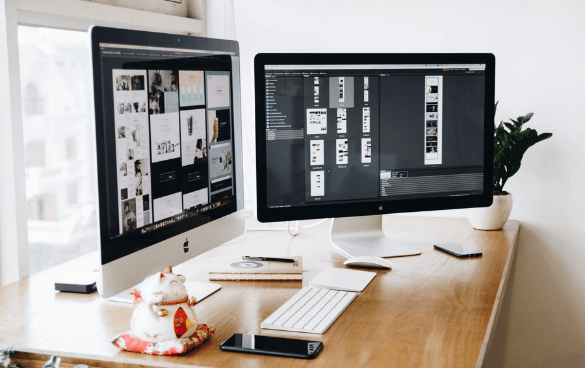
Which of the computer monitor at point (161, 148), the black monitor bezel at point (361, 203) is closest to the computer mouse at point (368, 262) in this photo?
the black monitor bezel at point (361, 203)

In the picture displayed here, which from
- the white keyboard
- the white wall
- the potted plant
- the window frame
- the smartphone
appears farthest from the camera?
the white wall

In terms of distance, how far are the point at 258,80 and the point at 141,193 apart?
0.46 metres

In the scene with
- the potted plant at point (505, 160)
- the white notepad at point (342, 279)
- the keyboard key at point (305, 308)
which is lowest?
the keyboard key at point (305, 308)

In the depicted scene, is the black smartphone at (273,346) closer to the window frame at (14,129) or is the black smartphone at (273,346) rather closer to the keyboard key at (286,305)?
the keyboard key at (286,305)

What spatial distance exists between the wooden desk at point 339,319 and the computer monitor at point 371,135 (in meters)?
0.16

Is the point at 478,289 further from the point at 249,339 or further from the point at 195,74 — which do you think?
the point at 195,74

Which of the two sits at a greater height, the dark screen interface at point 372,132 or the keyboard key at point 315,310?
the dark screen interface at point 372,132

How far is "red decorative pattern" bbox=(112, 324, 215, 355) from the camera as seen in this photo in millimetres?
957

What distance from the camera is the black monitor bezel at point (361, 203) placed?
141 cm

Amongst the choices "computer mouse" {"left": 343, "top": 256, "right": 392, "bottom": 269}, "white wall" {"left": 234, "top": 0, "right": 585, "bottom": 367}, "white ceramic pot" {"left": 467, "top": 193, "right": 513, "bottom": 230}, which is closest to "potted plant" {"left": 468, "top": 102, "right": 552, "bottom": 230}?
"white ceramic pot" {"left": 467, "top": 193, "right": 513, "bottom": 230}

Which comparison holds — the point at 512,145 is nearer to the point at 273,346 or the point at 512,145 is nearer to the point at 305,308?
the point at 305,308

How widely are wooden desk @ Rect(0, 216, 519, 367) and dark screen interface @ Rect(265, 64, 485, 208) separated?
19 cm

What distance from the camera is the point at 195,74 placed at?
124 cm

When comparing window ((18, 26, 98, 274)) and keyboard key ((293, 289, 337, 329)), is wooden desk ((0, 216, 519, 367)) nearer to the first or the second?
keyboard key ((293, 289, 337, 329))
